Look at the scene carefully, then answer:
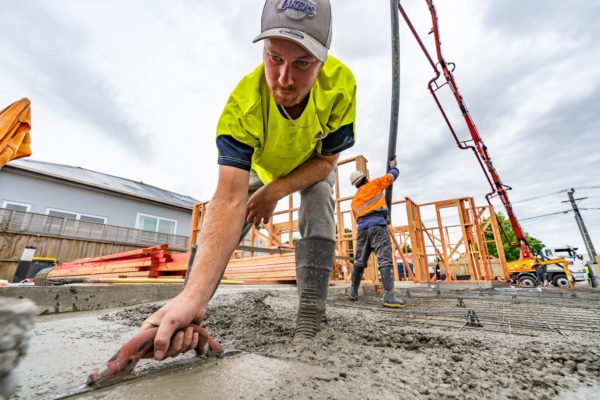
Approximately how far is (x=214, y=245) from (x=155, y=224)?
50.4 feet

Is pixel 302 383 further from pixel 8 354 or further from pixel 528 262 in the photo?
pixel 528 262

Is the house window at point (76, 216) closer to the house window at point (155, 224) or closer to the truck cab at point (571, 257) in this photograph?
the house window at point (155, 224)

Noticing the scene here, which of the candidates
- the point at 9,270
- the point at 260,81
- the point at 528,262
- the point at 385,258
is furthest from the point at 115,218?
the point at 528,262

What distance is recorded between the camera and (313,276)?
1470 millimetres

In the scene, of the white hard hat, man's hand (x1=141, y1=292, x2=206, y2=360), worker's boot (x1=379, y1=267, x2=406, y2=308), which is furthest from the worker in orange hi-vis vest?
man's hand (x1=141, y1=292, x2=206, y2=360)

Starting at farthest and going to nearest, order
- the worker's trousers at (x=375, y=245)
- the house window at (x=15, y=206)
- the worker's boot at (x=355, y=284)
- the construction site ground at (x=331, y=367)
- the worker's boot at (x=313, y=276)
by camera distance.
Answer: the house window at (x=15, y=206), the worker's boot at (x=355, y=284), the worker's trousers at (x=375, y=245), the worker's boot at (x=313, y=276), the construction site ground at (x=331, y=367)

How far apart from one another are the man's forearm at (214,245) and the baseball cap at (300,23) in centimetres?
69

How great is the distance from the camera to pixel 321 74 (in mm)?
1401

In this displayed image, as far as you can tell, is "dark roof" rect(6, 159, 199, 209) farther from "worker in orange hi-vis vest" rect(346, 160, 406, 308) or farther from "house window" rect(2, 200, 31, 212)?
"worker in orange hi-vis vest" rect(346, 160, 406, 308)

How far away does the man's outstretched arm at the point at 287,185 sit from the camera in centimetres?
149

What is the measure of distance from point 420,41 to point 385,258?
707cm

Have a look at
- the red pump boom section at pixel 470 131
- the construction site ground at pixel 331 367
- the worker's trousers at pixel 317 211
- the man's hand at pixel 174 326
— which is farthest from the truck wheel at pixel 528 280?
the man's hand at pixel 174 326

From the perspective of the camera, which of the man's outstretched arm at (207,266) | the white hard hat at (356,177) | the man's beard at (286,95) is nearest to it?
the man's outstretched arm at (207,266)

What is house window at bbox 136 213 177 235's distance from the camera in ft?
45.9
